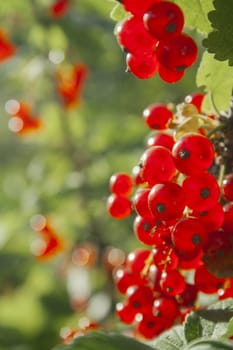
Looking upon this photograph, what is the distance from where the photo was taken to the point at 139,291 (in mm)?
2303

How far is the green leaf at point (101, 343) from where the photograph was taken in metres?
1.60

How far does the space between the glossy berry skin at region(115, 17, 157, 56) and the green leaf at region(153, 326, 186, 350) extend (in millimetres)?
812

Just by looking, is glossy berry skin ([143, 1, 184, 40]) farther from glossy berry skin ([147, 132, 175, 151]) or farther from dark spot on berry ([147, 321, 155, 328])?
dark spot on berry ([147, 321, 155, 328])

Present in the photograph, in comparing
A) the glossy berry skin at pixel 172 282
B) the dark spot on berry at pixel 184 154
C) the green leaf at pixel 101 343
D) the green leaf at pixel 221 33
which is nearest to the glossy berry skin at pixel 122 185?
the glossy berry skin at pixel 172 282

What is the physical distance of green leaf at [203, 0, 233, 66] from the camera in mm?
1901

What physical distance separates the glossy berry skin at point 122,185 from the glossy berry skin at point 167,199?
0.42 metres

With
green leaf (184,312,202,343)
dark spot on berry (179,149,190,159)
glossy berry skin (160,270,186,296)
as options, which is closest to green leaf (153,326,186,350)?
green leaf (184,312,202,343)

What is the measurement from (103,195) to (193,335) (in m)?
3.76

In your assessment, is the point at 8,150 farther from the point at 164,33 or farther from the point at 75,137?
the point at 164,33

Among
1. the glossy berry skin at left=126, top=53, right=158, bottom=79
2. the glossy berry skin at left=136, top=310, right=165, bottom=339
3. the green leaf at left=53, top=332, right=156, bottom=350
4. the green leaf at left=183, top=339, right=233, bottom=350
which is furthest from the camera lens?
the glossy berry skin at left=136, top=310, right=165, bottom=339

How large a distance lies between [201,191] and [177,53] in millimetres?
406

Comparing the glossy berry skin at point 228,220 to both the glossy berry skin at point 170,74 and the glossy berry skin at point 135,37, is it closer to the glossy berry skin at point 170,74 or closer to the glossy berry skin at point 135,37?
the glossy berry skin at point 170,74

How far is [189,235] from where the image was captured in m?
1.88

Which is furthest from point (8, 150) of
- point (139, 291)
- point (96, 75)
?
point (139, 291)
